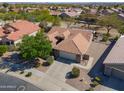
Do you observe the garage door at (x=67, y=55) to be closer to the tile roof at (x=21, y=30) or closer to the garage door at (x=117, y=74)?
the garage door at (x=117, y=74)

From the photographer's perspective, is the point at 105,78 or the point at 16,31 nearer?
the point at 105,78

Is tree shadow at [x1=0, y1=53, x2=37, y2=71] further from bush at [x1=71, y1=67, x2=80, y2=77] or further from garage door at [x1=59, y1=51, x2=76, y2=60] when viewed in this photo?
bush at [x1=71, y1=67, x2=80, y2=77]

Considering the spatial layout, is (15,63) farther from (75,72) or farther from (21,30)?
(21,30)

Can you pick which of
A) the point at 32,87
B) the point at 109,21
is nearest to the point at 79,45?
the point at 32,87

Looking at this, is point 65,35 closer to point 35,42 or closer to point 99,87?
point 35,42

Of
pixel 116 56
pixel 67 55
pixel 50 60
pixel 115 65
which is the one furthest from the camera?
pixel 67 55

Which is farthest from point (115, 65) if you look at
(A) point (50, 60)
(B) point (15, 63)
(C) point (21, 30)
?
(C) point (21, 30)

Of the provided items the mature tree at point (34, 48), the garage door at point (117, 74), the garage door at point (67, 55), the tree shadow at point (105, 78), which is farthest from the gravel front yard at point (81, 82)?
the mature tree at point (34, 48)
